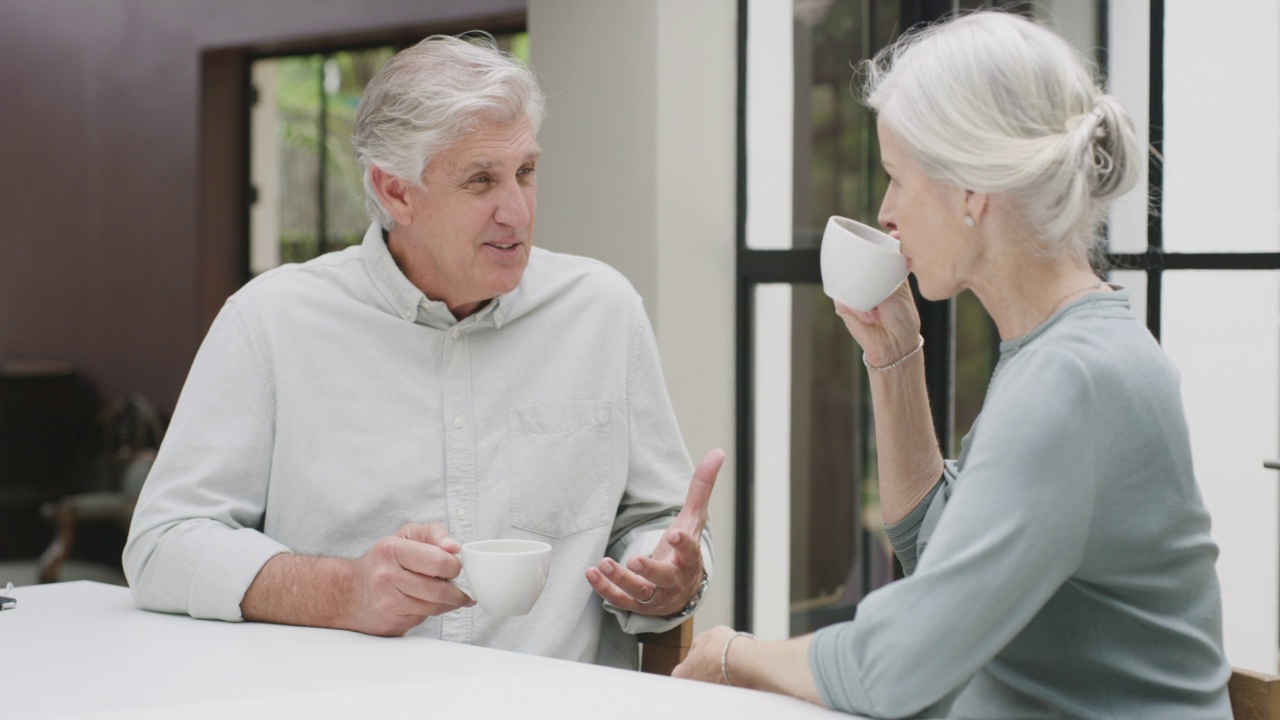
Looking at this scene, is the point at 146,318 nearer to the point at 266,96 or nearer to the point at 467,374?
the point at 266,96

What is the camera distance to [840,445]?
11.6 ft

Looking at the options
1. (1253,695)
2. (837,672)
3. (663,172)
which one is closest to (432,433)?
(837,672)

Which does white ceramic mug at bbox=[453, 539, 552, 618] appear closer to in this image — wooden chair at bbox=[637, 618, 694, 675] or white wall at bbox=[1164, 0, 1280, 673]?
wooden chair at bbox=[637, 618, 694, 675]

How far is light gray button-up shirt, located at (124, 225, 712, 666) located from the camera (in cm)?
173

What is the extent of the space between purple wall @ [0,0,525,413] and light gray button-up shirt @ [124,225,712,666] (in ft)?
13.7

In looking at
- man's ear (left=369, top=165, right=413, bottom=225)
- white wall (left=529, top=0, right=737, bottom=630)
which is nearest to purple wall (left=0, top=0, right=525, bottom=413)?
white wall (left=529, top=0, right=737, bottom=630)

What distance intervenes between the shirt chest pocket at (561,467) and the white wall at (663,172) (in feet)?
3.57

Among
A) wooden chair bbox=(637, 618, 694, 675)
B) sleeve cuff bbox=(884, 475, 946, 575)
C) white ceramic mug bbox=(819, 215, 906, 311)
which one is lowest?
wooden chair bbox=(637, 618, 694, 675)

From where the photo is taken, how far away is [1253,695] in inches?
46.8

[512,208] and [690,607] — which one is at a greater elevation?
[512,208]

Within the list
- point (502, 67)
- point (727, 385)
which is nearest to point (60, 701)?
point (502, 67)

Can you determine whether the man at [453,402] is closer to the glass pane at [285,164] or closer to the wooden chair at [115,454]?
the wooden chair at [115,454]

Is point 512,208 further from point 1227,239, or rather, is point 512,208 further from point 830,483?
point 830,483

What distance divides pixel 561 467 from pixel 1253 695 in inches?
37.6
